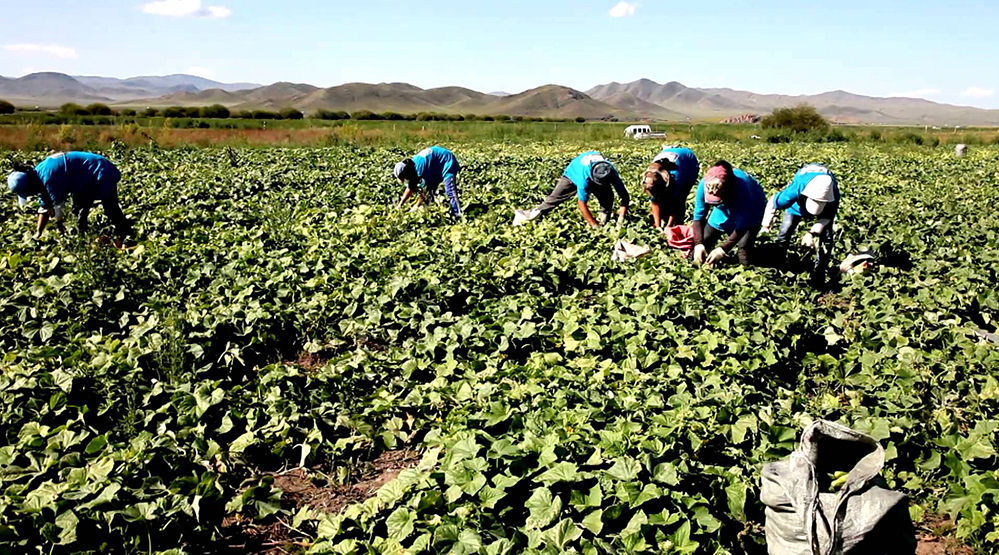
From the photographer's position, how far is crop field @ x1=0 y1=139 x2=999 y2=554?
2.74m

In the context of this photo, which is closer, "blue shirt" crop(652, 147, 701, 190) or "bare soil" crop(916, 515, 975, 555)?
"bare soil" crop(916, 515, 975, 555)

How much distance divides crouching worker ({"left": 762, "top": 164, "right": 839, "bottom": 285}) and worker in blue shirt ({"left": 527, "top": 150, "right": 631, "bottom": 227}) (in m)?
1.78

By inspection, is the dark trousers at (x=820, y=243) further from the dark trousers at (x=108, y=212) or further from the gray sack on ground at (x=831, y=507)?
the dark trousers at (x=108, y=212)

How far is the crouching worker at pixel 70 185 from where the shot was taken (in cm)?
704

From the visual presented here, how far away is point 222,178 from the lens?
44.4 feet

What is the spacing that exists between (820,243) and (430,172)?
514cm

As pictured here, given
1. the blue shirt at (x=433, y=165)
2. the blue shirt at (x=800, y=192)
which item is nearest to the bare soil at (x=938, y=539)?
the blue shirt at (x=800, y=192)

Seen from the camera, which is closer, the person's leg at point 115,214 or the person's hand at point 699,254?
the person's hand at point 699,254

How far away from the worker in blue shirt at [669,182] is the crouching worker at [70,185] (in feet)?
20.0

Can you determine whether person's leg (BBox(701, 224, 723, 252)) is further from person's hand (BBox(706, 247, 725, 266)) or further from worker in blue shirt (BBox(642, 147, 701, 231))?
worker in blue shirt (BBox(642, 147, 701, 231))

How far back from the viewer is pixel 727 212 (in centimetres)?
629

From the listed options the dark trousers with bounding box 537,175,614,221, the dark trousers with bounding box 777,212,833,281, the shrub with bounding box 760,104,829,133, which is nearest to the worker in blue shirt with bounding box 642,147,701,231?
the dark trousers with bounding box 537,175,614,221

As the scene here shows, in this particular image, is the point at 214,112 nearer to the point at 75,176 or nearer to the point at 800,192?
Answer: the point at 75,176

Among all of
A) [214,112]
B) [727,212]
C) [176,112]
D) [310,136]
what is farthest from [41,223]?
[214,112]
